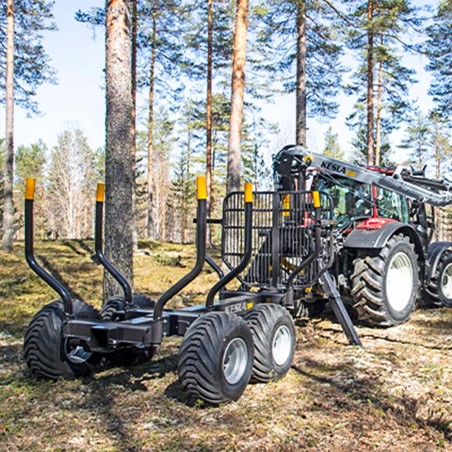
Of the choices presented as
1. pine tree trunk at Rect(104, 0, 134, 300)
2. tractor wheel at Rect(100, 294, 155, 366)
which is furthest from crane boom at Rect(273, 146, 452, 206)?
tractor wheel at Rect(100, 294, 155, 366)

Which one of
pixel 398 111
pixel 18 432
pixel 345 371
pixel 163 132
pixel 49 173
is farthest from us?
pixel 49 173

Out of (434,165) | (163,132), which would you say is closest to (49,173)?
(163,132)

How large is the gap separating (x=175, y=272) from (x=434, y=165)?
4503 centimetres

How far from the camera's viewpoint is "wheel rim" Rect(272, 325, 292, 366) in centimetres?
489

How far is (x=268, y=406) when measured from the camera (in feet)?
13.4

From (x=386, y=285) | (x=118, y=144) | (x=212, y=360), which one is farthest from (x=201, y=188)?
(x=386, y=285)

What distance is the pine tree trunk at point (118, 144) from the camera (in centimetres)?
697

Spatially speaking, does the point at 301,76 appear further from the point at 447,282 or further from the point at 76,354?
the point at 76,354

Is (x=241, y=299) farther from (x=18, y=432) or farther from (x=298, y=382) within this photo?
(x=18, y=432)

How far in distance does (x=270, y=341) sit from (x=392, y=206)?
4325mm

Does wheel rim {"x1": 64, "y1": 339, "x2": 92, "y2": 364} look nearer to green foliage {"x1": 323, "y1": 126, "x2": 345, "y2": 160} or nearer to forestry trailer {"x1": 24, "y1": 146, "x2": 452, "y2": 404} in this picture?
forestry trailer {"x1": 24, "y1": 146, "x2": 452, "y2": 404}

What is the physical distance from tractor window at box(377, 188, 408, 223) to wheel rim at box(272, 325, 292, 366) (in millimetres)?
3580

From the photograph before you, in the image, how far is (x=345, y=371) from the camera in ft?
16.6

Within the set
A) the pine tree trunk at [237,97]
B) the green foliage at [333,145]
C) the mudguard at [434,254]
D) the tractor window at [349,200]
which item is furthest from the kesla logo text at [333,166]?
the green foliage at [333,145]
